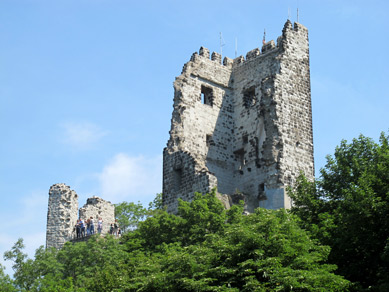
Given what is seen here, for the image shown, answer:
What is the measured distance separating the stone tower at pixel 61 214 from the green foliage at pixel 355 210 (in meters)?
14.1

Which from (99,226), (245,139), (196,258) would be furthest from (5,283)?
(245,139)

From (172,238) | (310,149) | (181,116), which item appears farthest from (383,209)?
(181,116)

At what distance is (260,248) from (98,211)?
750 inches

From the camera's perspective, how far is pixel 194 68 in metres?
39.2

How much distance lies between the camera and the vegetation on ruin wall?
78.9ft

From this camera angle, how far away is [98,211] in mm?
42438

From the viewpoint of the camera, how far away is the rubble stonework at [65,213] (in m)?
40.7

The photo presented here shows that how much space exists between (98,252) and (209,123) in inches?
346

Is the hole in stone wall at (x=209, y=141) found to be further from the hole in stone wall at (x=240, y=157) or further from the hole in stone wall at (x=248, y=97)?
the hole in stone wall at (x=248, y=97)

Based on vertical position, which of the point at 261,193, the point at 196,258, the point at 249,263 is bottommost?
the point at 249,263

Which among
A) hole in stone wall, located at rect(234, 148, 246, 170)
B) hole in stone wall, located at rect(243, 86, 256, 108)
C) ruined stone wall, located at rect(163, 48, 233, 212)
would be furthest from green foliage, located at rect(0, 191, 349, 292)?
hole in stone wall, located at rect(243, 86, 256, 108)

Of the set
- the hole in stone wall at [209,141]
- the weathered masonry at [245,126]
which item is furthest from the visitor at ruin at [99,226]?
the hole in stone wall at [209,141]

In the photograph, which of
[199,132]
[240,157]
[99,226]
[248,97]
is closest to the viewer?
[199,132]

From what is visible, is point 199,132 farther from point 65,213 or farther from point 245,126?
point 65,213
